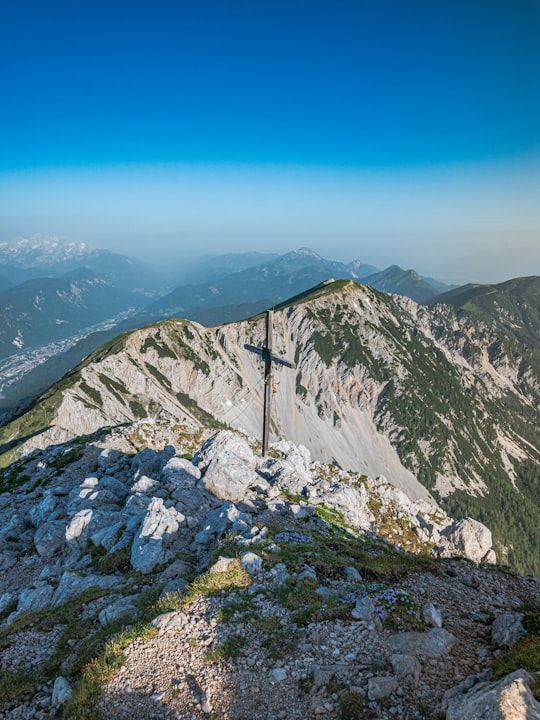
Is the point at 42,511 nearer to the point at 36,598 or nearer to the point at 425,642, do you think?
the point at 36,598

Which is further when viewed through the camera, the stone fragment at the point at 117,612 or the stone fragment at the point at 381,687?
the stone fragment at the point at 117,612

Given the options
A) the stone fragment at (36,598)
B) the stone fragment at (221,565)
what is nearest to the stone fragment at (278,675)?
the stone fragment at (221,565)

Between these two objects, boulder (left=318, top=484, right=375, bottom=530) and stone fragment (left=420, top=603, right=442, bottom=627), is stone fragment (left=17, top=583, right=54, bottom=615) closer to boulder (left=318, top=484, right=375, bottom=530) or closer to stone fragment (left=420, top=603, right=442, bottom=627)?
stone fragment (left=420, top=603, right=442, bottom=627)

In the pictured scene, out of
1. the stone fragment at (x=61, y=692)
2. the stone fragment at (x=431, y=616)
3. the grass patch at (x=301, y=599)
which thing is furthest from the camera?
the grass patch at (x=301, y=599)

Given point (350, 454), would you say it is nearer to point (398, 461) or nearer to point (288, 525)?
point (398, 461)

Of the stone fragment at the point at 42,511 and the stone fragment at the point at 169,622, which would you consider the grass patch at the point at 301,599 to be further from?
the stone fragment at the point at 42,511

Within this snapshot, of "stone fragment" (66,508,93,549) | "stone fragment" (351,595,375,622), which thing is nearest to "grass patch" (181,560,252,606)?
"stone fragment" (351,595,375,622)

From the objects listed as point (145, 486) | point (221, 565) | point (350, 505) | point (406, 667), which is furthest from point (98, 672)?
point (350, 505)
